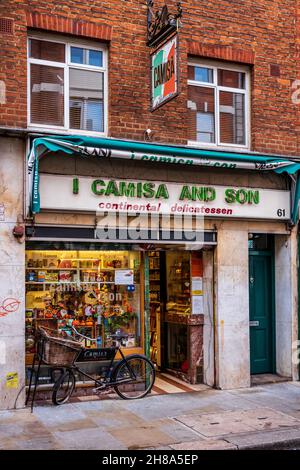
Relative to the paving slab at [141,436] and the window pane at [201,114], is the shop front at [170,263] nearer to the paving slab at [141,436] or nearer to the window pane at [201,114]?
the window pane at [201,114]

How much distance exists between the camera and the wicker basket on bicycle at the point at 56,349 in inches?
359

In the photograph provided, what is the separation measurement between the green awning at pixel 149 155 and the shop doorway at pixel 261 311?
46.8 inches

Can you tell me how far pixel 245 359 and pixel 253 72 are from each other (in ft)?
18.1

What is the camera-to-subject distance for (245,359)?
11.1m

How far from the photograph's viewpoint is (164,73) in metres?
9.68

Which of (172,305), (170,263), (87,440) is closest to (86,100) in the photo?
(170,263)

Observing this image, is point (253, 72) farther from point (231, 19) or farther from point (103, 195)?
point (103, 195)

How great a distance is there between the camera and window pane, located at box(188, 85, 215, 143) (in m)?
11.1

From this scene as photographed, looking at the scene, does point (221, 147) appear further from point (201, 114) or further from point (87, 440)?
point (87, 440)

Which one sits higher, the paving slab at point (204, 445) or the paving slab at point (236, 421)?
the paving slab at point (236, 421)

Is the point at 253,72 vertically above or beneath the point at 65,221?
above

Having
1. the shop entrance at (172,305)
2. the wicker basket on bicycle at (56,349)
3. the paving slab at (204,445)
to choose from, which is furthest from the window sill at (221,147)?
the paving slab at (204,445)

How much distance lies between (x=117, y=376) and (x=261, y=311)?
11.8 feet

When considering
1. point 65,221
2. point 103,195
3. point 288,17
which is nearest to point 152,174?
point 103,195
